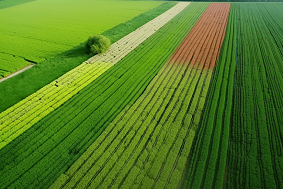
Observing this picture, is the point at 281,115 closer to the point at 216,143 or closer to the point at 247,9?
the point at 216,143

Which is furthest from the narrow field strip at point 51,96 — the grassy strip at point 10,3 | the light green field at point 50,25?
the grassy strip at point 10,3

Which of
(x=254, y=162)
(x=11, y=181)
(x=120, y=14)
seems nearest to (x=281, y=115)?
(x=254, y=162)

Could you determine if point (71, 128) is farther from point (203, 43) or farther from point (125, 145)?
point (203, 43)

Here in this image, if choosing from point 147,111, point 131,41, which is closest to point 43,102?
point 147,111

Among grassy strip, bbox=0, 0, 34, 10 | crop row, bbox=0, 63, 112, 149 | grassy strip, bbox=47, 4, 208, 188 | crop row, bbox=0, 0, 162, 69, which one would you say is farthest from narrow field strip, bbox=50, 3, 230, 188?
grassy strip, bbox=0, 0, 34, 10

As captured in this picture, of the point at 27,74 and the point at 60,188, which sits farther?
the point at 27,74

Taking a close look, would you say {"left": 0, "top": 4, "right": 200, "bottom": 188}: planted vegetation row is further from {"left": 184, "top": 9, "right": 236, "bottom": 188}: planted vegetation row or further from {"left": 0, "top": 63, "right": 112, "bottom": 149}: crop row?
{"left": 184, "top": 9, "right": 236, "bottom": 188}: planted vegetation row

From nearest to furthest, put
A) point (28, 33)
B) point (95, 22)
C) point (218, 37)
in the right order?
point (218, 37), point (28, 33), point (95, 22)
